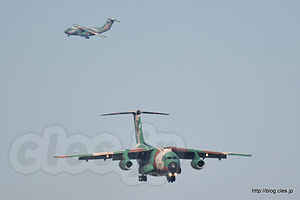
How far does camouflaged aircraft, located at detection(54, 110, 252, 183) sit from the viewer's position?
189ft

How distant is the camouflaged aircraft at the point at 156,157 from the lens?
57500 millimetres

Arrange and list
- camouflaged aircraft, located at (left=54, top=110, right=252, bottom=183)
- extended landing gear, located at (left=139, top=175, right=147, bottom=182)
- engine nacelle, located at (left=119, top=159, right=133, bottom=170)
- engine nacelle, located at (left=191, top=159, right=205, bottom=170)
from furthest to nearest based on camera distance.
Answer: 1. extended landing gear, located at (left=139, top=175, right=147, bottom=182)
2. engine nacelle, located at (left=191, top=159, right=205, bottom=170)
3. engine nacelle, located at (left=119, top=159, right=133, bottom=170)
4. camouflaged aircraft, located at (left=54, top=110, right=252, bottom=183)

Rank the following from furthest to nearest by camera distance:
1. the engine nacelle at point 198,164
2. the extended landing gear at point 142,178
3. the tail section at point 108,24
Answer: the tail section at point 108,24 < the extended landing gear at point 142,178 < the engine nacelle at point 198,164

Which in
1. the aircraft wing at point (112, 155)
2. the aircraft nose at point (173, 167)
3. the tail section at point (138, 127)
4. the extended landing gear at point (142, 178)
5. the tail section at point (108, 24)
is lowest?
the extended landing gear at point (142, 178)

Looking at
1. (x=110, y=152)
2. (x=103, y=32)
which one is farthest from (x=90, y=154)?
(x=103, y=32)

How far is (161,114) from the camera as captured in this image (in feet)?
229

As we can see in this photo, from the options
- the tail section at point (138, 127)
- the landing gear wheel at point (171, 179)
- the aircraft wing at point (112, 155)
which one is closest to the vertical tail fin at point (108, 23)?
the tail section at point (138, 127)

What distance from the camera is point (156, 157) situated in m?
59.1

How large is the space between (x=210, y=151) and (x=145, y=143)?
9059 millimetres

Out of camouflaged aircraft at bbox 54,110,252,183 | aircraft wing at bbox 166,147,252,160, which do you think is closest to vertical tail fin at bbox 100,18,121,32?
camouflaged aircraft at bbox 54,110,252,183

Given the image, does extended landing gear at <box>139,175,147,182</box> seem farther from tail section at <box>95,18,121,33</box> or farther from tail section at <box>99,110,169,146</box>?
tail section at <box>95,18,121,33</box>

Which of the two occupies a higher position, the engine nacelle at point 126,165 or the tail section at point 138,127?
the tail section at point 138,127

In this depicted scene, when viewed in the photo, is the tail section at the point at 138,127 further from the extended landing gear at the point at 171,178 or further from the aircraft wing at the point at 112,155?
the extended landing gear at the point at 171,178

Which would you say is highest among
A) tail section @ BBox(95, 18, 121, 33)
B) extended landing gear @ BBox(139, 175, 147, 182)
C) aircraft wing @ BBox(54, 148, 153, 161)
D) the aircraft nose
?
tail section @ BBox(95, 18, 121, 33)
